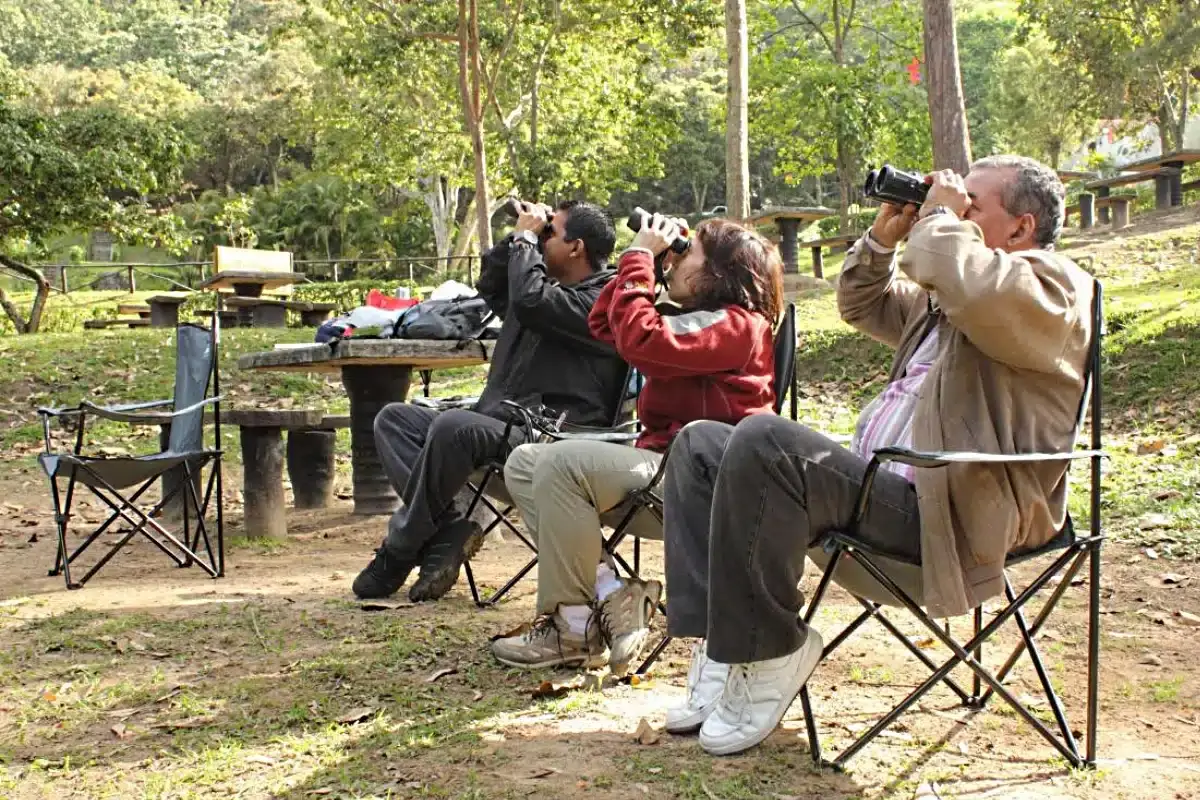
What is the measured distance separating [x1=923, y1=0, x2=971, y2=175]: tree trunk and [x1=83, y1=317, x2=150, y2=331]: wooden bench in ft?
42.7

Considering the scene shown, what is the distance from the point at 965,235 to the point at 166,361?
438 inches

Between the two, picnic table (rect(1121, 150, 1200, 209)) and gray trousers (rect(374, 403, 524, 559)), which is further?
picnic table (rect(1121, 150, 1200, 209))

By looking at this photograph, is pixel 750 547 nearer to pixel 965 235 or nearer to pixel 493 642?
pixel 965 235

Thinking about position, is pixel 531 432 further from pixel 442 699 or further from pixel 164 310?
pixel 164 310

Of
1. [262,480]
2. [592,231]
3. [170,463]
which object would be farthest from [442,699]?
[262,480]

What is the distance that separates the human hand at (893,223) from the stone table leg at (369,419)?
3.69 m

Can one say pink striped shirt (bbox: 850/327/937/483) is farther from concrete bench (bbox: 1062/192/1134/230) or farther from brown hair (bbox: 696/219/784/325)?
concrete bench (bbox: 1062/192/1134/230)

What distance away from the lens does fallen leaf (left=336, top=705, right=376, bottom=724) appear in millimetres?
3012

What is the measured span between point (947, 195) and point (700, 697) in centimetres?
121

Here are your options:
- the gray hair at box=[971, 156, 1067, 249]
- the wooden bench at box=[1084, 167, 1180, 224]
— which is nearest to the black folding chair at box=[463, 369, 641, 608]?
the gray hair at box=[971, 156, 1067, 249]

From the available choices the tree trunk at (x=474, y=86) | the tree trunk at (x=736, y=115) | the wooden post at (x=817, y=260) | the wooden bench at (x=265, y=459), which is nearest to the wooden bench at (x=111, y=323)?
the tree trunk at (x=474, y=86)

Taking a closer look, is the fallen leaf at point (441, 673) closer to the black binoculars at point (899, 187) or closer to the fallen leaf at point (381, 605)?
the fallen leaf at point (381, 605)

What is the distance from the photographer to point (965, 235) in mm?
2389

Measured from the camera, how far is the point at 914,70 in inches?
1230
